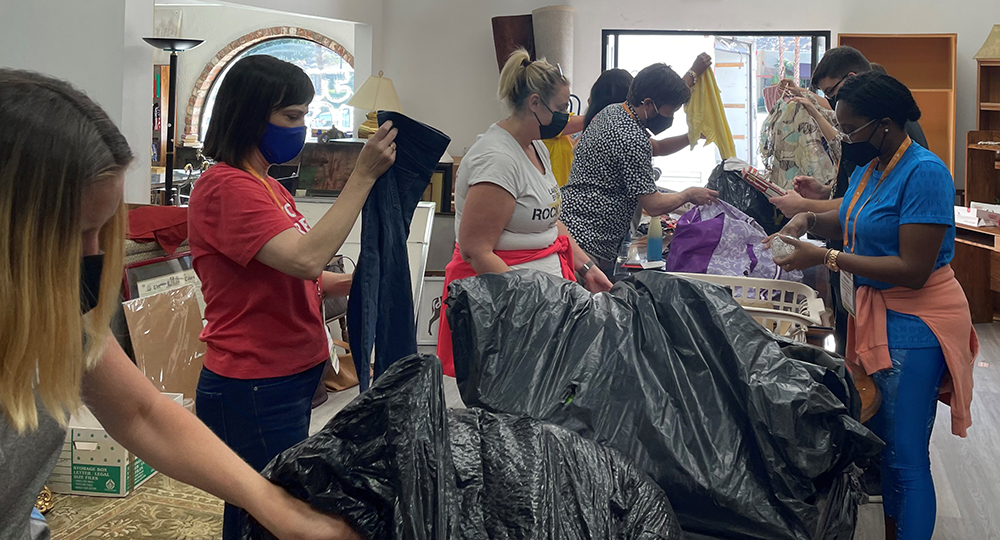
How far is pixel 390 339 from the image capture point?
1595mm

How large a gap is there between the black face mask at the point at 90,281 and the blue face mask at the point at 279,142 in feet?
2.12

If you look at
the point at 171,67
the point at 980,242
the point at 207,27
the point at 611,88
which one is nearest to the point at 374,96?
the point at 171,67

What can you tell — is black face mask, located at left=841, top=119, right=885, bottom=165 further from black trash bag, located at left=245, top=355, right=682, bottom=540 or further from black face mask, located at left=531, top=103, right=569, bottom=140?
black trash bag, located at left=245, top=355, right=682, bottom=540

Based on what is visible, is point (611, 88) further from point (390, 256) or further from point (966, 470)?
point (390, 256)

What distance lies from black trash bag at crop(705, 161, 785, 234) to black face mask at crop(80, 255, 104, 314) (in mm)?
2618

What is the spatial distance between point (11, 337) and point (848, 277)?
196 cm

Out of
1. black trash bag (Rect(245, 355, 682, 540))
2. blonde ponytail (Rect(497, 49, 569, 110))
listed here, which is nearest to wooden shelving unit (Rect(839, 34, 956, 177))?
blonde ponytail (Rect(497, 49, 569, 110))

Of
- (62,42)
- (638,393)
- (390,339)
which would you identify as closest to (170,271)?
(62,42)

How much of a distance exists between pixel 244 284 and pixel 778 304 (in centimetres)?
A: 188

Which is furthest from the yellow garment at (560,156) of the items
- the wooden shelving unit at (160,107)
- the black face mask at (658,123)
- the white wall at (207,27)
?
the wooden shelving unit at (160,107)

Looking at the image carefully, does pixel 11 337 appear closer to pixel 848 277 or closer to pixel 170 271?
pixel 848 277

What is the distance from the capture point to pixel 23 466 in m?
0.85

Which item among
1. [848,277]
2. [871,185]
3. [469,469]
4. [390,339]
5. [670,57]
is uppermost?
[670,57]

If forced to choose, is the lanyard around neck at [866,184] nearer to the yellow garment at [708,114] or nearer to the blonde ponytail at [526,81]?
the blonde ponytail at [526,81]
